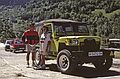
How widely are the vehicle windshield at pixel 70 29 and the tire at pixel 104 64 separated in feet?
5.37

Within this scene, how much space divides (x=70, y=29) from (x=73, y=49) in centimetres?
176

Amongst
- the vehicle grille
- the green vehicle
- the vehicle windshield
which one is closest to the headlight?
the green vehicle

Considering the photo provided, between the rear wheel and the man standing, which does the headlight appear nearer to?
the rear wheel

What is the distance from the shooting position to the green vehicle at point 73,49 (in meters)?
10.7

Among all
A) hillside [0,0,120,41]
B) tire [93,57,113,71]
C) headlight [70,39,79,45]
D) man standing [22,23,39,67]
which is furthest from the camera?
hillside [0,0,120,41]

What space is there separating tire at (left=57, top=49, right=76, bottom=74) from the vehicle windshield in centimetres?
136

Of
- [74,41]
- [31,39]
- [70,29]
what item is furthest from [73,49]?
[31,39]

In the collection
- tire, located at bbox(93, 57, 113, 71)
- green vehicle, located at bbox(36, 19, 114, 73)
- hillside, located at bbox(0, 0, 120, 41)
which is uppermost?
hillside, located at bbox(0, 0, 120, 41)

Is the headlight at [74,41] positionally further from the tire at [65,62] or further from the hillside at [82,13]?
the hillside at [82,13]

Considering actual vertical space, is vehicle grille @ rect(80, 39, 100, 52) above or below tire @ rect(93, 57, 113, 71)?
above

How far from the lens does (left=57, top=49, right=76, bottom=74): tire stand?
10672 millimetres

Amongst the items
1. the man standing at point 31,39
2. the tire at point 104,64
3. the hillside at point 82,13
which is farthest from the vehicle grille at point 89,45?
the hillside at point 82,13

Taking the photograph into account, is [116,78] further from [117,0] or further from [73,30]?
[117,0]

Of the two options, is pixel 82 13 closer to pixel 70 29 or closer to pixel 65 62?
pixel 70 29
